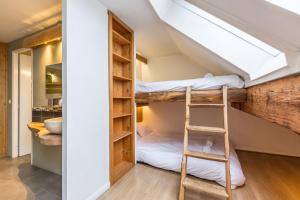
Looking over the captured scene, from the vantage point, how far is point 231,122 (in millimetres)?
3361

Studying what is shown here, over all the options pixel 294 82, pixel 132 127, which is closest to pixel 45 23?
pixel 132 127

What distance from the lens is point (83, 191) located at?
5.04 ft

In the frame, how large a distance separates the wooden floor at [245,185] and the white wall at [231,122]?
1.63 feet

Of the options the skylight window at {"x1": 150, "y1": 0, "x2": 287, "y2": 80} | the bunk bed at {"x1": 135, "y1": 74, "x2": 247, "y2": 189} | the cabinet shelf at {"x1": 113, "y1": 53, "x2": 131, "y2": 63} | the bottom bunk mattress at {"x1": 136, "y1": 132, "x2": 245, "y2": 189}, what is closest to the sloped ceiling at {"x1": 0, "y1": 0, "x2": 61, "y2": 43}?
the cabinet shelf at {"x1": 113, "y1": 53, "x2": 131, "y2": 63}

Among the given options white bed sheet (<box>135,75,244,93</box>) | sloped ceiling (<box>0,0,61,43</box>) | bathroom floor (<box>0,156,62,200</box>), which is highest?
sloped ceiling (<box>0,0,61,43</box>)

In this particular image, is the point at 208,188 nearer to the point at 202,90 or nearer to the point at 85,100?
the point at 202,90

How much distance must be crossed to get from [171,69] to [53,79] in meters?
2.79

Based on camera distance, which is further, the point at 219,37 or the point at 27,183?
the point at 27,183

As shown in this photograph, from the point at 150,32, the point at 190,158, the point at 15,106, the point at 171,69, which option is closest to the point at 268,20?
the point at 190,158

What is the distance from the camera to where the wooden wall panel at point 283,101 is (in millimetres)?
780

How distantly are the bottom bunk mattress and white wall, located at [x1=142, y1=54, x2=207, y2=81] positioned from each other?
166 centimetres

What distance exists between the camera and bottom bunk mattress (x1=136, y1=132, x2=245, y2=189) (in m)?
1.87

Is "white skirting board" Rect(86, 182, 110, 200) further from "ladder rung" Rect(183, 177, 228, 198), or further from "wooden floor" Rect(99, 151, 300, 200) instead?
"ladder rung" Rect(183, 177, 228, 198)

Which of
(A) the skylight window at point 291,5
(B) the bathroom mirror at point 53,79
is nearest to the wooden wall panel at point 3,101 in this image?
(B) the bathroom mirror at point 53,79
